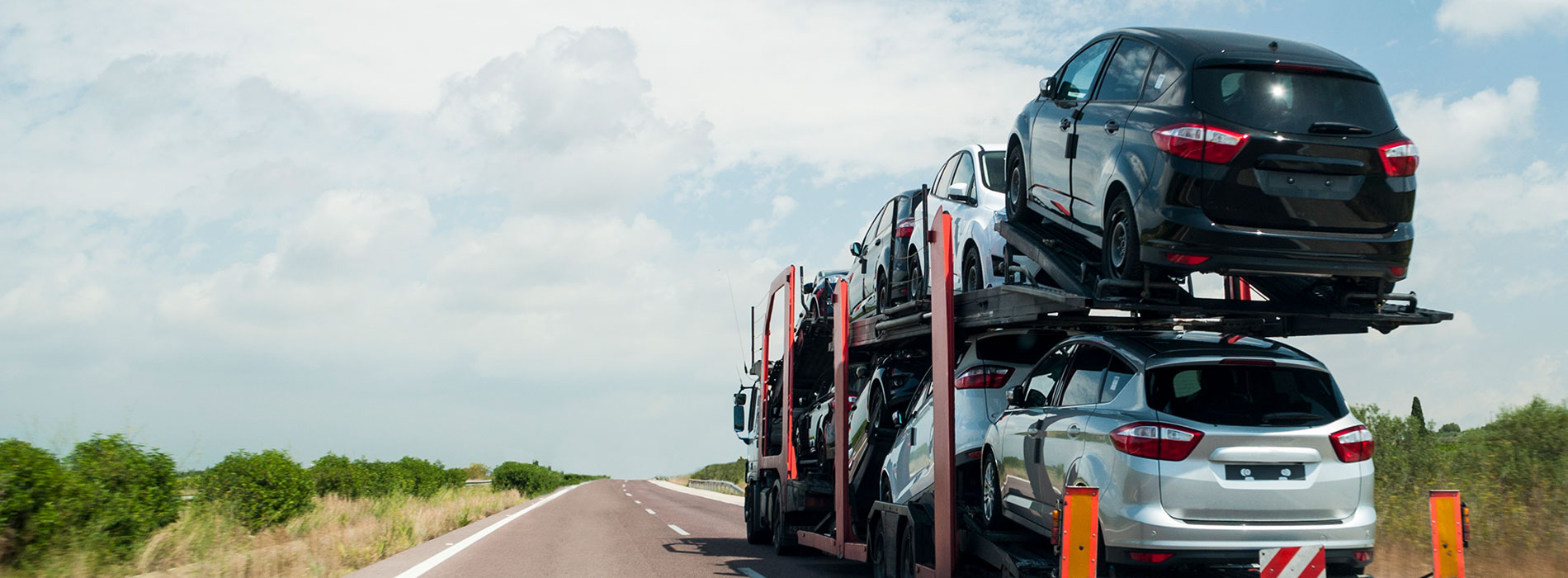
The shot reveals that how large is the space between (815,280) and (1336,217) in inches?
364

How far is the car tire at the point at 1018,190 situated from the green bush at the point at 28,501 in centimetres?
942

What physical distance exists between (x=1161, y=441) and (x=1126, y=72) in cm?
248

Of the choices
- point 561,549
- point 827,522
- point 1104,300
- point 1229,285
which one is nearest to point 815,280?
point 827,522

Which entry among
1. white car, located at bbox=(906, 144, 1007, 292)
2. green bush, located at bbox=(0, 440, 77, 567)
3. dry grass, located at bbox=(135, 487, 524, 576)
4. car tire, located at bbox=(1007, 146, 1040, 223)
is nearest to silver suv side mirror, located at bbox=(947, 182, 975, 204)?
white car, located at bbox=(906, 144, 1007, 292)

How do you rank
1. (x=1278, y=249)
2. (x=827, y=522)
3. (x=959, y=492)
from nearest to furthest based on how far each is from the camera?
(x=1278, y=249) → (x=959, y=492) → (x=827, y=522)

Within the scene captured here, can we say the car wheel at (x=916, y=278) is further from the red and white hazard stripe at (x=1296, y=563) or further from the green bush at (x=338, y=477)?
the green bush at (x=338, y=477)

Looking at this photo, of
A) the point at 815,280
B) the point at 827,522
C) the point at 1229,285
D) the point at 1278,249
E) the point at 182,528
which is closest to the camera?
the point at 1278,249

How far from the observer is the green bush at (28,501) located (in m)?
10.4

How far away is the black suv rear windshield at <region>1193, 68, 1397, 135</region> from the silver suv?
1.24m

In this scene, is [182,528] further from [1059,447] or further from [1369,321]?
[1369,321]

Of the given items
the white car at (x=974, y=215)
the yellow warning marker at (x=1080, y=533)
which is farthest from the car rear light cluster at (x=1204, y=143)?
the white car at (x=974, y=215)

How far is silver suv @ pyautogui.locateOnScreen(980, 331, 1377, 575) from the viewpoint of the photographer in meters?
5.61

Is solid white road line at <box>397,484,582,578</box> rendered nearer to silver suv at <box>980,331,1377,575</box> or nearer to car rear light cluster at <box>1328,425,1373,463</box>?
silver suv at <box>980,331,1377,575</box>

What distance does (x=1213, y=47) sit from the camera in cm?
626
